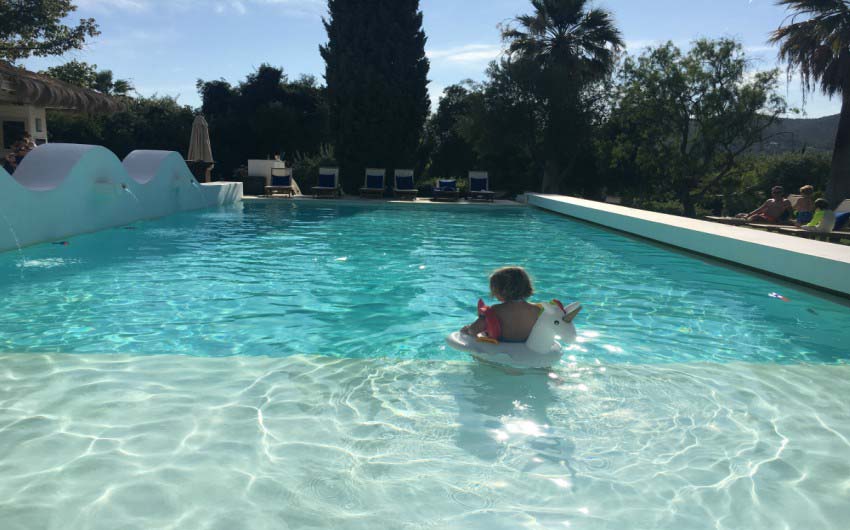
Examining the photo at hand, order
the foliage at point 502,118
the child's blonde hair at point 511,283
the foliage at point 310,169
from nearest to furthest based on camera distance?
the child's blonde hair at point 511,283 → the foliage at point 502,118 → the foliage at point 310,169

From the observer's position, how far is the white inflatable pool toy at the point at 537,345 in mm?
3896

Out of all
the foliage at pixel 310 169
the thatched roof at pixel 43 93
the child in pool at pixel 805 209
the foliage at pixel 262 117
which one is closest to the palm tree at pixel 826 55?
the child in pool at pixel 805 209

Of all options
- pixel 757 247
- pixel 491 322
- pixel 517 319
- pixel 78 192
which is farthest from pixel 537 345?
pixel 78 192

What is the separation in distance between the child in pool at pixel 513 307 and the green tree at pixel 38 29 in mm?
29776

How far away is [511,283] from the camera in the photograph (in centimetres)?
406

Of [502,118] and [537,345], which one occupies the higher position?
[502,118]

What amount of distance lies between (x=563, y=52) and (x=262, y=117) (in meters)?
16.7

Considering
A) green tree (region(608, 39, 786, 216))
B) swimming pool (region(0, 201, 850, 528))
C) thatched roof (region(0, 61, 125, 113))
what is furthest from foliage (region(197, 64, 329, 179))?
swimming pool (region(0, 201, 850, 528))

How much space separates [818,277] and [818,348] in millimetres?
2504

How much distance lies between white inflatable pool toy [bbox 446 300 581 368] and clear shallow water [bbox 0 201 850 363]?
2.49 feet

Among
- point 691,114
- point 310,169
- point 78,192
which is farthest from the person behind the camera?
point 310,169

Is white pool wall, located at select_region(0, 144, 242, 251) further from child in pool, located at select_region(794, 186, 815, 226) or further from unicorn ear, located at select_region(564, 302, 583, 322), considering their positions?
child in pool, located at select_region(794, 186, 815, 226)

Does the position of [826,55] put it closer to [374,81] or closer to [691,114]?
[691,114]

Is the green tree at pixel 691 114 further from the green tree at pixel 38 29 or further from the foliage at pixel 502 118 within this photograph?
the green tree at pixel 38 29
